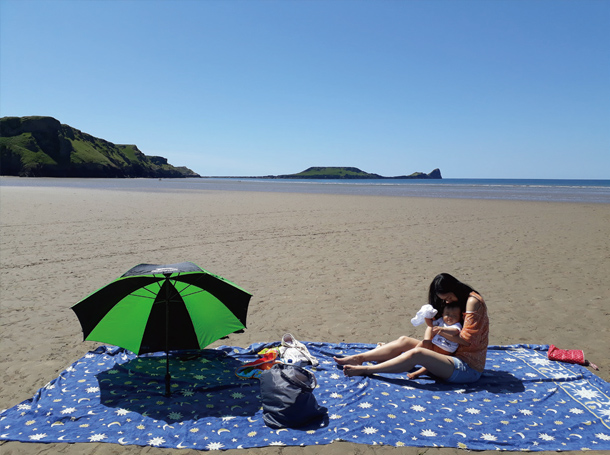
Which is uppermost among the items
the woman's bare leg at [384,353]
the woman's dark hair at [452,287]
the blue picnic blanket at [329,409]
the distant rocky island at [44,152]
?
the distant rocky island at [44,152]

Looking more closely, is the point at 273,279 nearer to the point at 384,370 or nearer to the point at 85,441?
the point at 384,370

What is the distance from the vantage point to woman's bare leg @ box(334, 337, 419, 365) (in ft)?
17.7

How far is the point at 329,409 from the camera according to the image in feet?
14.5

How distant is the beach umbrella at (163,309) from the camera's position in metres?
4.66

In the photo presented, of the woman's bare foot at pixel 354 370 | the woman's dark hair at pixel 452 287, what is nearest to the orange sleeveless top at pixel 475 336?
the woman's dark hair at pixel 452 287

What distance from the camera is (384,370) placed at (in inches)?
203

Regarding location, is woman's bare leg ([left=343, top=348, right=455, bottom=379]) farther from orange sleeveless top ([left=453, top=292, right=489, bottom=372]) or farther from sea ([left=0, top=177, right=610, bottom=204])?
sea ([left=0, top=177, right=610, bottom=204])

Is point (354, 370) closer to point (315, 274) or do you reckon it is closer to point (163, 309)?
point (163, 309)

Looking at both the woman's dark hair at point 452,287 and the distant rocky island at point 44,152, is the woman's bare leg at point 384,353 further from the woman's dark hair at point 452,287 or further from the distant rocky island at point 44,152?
the distant rocky island at point 44,152

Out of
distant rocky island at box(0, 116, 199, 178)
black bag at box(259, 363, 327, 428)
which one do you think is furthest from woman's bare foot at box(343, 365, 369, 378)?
distant rocky island at box(0, 116, 199, 178)

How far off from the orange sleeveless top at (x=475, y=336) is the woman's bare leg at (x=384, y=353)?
61 cm

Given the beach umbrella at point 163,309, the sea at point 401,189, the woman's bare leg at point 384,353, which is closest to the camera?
the beach umbrella at point 163,309

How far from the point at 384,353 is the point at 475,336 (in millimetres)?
1176

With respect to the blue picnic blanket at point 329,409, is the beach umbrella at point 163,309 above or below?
above
